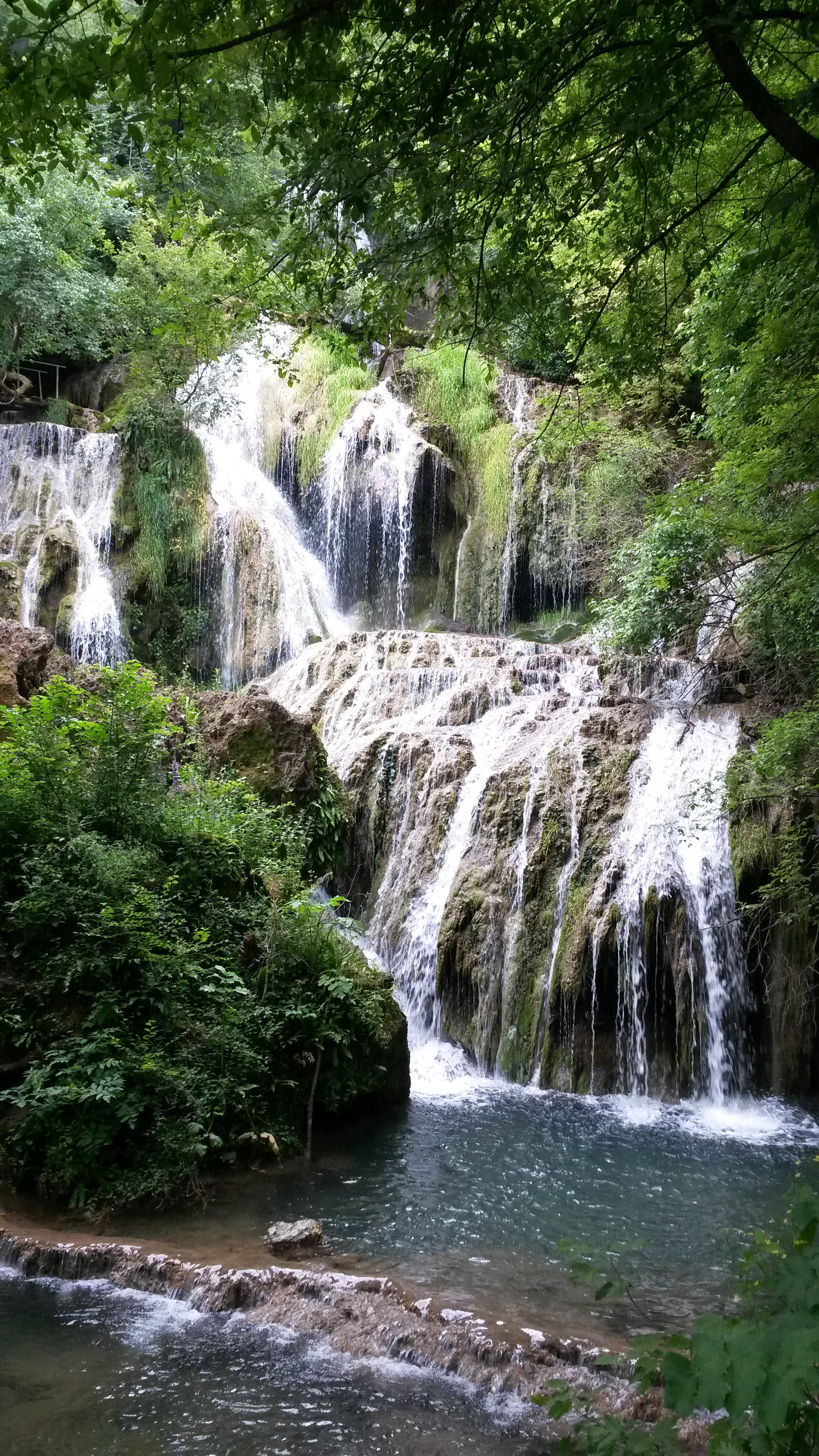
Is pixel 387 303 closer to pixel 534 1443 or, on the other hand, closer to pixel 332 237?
pixel 332 237

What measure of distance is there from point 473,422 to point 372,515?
3224 mm

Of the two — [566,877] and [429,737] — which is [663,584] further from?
[429,737]

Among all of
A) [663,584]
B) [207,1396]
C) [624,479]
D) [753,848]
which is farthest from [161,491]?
[207,1396]

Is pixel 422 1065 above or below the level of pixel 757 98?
below

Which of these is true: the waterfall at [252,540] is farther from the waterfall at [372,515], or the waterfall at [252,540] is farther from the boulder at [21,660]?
the boulder at [21,660]

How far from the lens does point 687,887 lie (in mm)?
10047

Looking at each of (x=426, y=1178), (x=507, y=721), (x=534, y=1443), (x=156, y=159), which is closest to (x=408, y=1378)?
(x=534, y=1443)

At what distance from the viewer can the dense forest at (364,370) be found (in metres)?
3.10

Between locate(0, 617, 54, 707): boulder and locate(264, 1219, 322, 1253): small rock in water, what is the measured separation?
4753mm

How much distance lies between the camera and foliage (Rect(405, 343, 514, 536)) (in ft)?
63.1

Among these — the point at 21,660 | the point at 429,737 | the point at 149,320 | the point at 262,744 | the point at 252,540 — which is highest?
the point at 149,320

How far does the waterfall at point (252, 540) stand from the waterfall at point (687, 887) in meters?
8.62

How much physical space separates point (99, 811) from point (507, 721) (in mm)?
6733

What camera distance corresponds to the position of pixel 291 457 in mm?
20328
